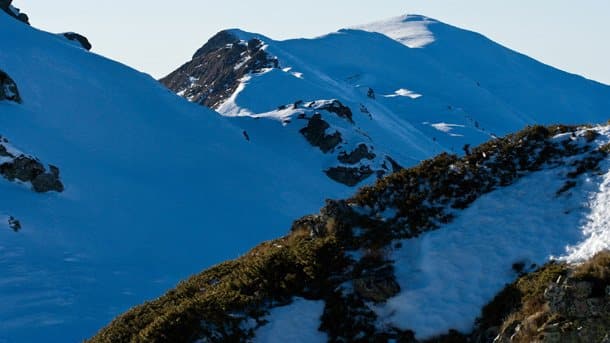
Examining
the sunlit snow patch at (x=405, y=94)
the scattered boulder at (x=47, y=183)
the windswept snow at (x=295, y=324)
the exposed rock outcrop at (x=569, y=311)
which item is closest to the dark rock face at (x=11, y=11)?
the scattered boulder at (x=47, y=183)

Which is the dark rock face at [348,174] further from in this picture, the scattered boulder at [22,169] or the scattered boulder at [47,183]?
the scattered boulder at [22,169]

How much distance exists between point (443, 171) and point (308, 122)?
1800 inches

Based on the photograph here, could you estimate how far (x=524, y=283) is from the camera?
1239cm

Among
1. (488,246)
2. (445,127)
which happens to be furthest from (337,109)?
(488,246)

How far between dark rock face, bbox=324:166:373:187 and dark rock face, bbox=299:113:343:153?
3261 millimetres

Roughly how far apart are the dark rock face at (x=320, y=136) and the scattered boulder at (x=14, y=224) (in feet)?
101

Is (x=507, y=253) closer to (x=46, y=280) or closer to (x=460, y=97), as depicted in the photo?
(x=46, y=280)

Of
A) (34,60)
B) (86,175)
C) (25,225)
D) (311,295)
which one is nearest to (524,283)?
(311,295)

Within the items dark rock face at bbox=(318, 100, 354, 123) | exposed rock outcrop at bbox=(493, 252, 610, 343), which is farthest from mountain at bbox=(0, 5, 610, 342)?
exposed rock outcrop at bbox=(493, 252, 610, 343)

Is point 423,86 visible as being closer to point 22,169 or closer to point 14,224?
point 22,169

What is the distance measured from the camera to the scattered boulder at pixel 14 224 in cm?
3073

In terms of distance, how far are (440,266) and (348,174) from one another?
41.5 meters

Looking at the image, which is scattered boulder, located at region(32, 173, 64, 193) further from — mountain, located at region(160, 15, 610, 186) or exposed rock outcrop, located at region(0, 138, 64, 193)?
mountain, located at region(160, 15, 610, 186)

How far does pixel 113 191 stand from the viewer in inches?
1580
